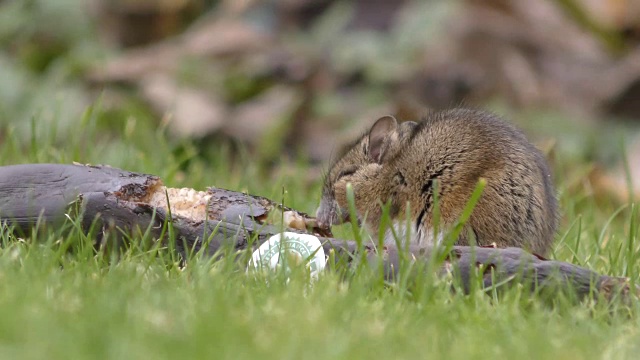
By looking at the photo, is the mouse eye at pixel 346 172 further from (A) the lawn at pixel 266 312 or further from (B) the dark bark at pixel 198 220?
(B) the dark bark at pixel 198 220

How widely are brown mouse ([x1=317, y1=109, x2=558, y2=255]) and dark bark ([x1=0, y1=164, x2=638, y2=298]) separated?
41 cm

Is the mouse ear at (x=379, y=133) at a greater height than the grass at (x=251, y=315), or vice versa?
the mouse ear at (x=379, y=133)

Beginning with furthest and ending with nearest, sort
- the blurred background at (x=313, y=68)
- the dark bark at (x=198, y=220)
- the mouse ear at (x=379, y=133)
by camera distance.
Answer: the blurred background at (x=313, y=68) → the mouse ear at (x=379, y=133) → the dark bark at (x=198, y=220)

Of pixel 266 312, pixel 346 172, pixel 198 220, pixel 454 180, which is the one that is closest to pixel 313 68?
pixel 346 172

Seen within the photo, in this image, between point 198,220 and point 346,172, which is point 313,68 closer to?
point 346,172

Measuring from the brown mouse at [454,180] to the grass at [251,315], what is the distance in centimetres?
43

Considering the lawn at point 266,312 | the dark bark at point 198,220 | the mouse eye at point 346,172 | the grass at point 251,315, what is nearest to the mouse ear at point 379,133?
the mouse eye at point 346,172

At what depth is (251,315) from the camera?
3.15m

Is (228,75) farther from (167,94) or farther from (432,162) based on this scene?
(432,162)

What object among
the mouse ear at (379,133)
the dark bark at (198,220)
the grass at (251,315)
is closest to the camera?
the grass at (251,315)

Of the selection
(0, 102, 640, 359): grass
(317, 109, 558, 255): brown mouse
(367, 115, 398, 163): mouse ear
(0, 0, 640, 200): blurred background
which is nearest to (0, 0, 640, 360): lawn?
(0, 102, 640, 359): grass

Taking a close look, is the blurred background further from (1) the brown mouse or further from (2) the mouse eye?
(1) the brown mouse

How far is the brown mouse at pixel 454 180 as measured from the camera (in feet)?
14.6

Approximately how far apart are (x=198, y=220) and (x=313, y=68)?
5.50 m
